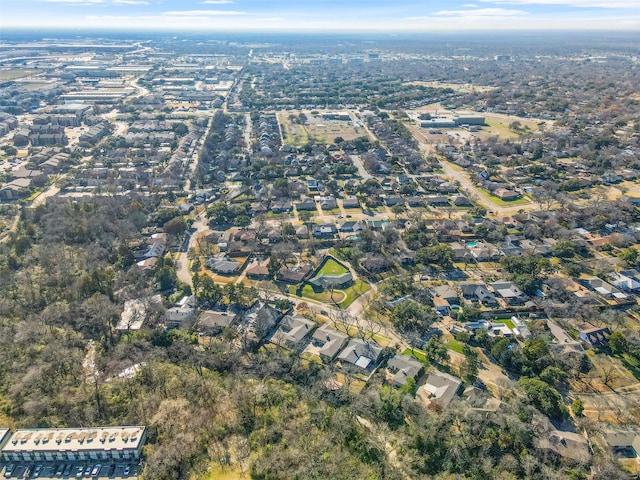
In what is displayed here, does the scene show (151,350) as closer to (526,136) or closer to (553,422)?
(553,422)

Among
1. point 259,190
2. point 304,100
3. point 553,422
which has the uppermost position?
point 304,100

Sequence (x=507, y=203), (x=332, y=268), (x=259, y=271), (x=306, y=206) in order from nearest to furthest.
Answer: (x=259, y=271) < (x=332, y=268) < (x=306, y=206) < (x=507, y=203)

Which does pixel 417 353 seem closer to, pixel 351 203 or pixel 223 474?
pixel 223 474

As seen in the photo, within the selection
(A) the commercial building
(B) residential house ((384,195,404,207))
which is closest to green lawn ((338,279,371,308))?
(B) residential house ((384,195,404,207))

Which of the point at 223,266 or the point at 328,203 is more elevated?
the point at 328,203

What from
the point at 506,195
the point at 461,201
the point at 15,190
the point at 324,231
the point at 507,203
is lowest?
the point at 324,231

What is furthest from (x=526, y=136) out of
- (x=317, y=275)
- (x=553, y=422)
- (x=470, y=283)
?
(x=553, y=422)

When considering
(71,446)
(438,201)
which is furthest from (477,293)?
(71,446)
